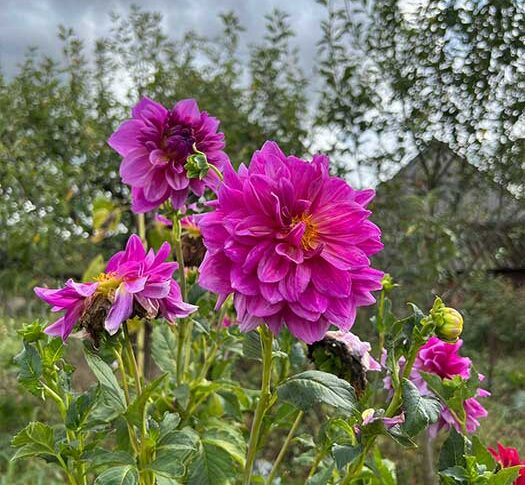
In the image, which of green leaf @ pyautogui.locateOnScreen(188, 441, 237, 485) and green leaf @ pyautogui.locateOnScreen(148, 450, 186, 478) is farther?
green leaf @ pyautogui.locateOnScreen(188, 441, 237, 485)

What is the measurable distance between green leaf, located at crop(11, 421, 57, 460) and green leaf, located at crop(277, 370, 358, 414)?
206 millimetres

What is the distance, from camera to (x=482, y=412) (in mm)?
665

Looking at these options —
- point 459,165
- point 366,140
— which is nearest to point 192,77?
point 366,140

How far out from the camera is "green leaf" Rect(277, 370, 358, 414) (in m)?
0.48

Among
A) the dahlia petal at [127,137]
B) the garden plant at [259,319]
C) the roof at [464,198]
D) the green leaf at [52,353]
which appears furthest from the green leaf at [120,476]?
the roof at [464,198]

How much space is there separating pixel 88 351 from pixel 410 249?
1687 mm

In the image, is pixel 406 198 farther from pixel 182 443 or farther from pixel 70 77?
pixel 70 77

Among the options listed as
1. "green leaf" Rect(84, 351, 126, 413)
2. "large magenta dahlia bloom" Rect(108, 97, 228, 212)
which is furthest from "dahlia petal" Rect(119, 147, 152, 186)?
"green leaf" Rect(84, 351, 126, 413)

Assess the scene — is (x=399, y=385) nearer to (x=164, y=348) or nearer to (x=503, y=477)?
(x=503, y=477)

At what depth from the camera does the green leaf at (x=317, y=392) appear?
479 millimetres

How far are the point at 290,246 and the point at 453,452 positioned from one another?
0.22 m

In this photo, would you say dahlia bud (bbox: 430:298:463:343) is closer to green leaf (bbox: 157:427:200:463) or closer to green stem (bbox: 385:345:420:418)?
green stem (bbox: 385:345:420:418)

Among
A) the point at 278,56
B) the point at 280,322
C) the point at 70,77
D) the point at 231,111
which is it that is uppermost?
the point at 70,77

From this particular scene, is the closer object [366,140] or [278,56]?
[366,140]
